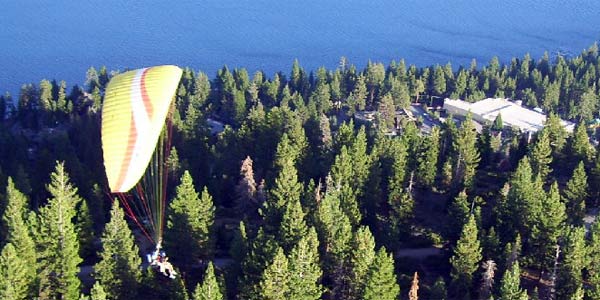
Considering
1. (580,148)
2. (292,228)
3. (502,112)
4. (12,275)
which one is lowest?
(12,275)

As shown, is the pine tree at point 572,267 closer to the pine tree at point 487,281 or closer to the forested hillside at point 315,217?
the forested hillside at point 315,217

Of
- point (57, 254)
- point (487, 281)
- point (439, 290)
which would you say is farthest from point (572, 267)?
point (57, 254)

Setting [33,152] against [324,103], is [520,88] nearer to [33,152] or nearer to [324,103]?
[324,103]

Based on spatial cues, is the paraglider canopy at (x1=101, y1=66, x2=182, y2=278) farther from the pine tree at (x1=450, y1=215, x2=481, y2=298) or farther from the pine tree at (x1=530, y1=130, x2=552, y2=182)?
the pine tree at (x1=530, y1=130, x2=552, y2=182)

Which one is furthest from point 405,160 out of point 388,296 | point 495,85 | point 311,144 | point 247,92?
point 495,85

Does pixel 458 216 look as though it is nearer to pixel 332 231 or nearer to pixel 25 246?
pixel 332 231

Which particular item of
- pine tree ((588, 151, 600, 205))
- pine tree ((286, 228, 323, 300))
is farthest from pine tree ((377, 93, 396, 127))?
pine tree ((286, 228, 323, 300))
